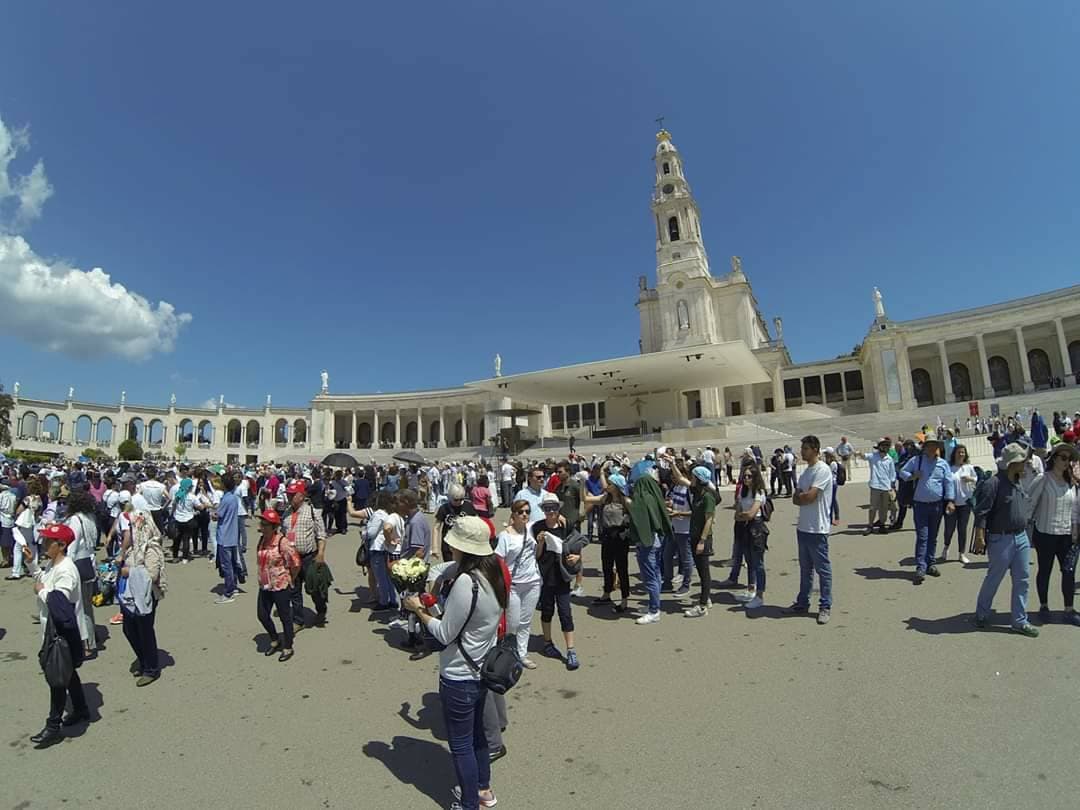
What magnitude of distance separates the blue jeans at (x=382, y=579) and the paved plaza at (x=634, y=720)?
3.00 feet

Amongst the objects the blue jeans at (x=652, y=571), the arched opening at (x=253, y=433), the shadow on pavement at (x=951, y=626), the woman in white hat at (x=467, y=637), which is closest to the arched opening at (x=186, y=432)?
the arched opening at (x=253, y=433)

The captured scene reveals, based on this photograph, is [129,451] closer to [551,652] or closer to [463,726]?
[551,652]

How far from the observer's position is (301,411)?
69.8m

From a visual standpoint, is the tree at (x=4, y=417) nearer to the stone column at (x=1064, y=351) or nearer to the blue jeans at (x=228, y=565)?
the blue jeans at (x=228, y=565)

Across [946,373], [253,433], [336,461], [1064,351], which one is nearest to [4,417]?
[253,433]

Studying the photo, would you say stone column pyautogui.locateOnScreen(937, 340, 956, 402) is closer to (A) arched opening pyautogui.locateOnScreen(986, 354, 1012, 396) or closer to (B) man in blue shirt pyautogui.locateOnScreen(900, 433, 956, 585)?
(A) arched opening pyautogui.locateOnScreen(986, 354, 1012, 396)

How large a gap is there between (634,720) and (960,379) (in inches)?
1990

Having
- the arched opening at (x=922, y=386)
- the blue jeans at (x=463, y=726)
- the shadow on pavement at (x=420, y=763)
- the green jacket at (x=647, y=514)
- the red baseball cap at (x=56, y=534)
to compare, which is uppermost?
the arched opening at (x=922, y=386)

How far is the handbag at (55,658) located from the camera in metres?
3.69

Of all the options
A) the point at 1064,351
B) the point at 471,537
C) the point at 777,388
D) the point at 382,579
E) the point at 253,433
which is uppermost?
the point at 253,433

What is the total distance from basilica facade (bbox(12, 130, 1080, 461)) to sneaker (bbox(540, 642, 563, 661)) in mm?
24821

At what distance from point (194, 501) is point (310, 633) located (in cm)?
578

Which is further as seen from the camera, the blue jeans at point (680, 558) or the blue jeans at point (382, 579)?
the blue jeans at point (382, 579)

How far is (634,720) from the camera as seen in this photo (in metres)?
3.78
